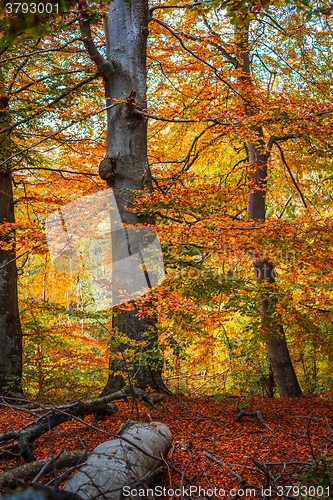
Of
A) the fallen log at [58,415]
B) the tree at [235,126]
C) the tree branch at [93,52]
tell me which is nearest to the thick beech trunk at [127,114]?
the tree branch at [93,52]

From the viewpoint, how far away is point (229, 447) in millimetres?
2906

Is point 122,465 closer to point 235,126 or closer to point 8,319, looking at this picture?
point 235,126

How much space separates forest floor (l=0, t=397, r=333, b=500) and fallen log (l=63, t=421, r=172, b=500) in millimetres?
141

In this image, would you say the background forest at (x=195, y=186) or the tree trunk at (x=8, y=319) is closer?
the background forest at (x=195, y=186)

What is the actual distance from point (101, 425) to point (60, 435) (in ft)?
1.33

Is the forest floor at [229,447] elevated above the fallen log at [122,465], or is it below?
below

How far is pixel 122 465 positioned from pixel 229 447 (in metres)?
1.29

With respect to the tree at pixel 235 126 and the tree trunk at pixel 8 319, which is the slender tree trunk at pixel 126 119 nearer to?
the tree at pixel 235 126

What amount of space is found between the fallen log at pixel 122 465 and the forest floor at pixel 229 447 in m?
0.14

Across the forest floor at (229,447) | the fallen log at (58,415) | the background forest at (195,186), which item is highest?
the background forest at (195,186)

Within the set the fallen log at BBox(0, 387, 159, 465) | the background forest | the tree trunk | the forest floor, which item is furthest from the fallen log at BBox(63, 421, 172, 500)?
the tree trunk

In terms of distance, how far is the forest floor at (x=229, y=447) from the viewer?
207 cm

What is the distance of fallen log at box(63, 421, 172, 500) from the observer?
5.77 feet

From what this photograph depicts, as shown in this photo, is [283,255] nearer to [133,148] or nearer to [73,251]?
[133,148]
